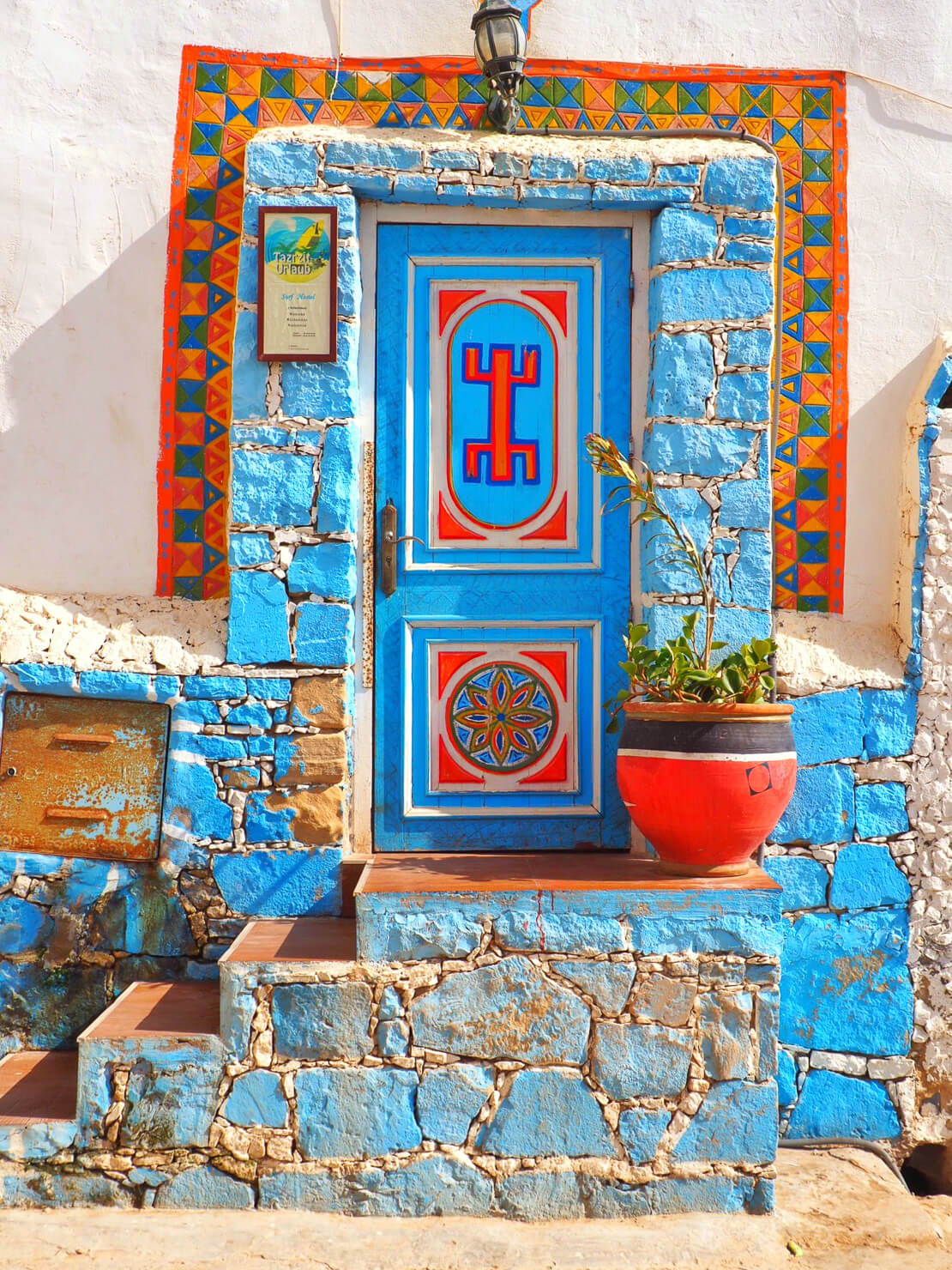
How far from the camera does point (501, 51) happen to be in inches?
131

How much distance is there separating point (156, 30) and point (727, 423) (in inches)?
90.6

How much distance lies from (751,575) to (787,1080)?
162 cm

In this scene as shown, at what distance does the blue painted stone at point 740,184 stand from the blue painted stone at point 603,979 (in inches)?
95.4

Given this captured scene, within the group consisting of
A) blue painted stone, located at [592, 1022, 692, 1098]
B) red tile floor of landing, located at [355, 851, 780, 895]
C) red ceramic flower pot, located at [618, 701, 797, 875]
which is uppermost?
red ceramic flower pot, located at [618, 701, 797, 875]

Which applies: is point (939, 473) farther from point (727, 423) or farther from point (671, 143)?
point (671, 143)

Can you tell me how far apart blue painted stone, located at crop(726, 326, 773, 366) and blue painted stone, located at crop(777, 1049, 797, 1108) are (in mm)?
2223

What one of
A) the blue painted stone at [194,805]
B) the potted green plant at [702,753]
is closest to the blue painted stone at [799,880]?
the potted green plant at [702,753]

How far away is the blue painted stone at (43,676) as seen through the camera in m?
3.29

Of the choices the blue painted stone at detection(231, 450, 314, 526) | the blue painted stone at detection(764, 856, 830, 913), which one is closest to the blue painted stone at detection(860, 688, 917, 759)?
the blue painted stone at detection(764, 856, 830, 913)

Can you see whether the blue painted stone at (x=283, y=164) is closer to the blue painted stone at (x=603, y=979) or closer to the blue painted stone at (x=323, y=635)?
the blue painted stone at (x=323, y=635)

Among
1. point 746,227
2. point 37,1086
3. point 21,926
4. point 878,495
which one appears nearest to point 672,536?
point 878,495

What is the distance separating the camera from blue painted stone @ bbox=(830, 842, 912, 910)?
3428mm

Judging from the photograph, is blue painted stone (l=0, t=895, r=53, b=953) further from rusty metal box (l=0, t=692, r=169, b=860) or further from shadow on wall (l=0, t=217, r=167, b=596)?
shadow on wall (l=0, t=217, r=167, b=596)

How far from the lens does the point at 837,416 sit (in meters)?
3.60
